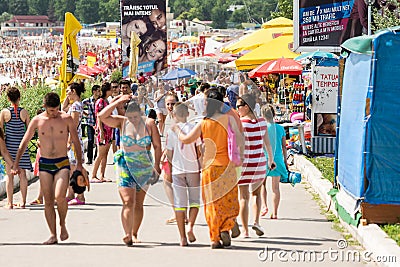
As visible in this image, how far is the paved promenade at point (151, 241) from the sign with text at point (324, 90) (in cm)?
626

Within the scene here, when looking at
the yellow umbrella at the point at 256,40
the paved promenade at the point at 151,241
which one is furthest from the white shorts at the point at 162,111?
the yellow umbrella at the point at 256,40

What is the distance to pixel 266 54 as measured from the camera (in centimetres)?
2681

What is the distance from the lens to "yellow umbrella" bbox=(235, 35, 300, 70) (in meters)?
26.6

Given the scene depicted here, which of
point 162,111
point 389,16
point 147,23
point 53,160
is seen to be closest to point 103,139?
point 162,111

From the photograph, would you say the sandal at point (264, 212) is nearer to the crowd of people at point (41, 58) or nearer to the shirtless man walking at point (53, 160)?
the shirtless man walking at point (53, 160)

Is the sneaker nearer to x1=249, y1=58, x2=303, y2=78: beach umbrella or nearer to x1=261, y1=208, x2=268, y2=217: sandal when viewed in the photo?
x1=261, y1=208, x2=268, y2=217: sandal

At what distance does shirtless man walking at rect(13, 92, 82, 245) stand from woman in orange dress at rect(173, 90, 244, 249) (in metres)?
1.35

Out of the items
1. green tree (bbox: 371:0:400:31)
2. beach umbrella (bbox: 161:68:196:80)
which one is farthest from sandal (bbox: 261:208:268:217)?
green tree (bbox: 371:0:400:31)

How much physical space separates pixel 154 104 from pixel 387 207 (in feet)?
9.34

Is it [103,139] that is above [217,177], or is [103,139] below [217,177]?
below

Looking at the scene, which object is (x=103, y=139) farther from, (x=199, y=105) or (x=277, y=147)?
(x=199, y=105)

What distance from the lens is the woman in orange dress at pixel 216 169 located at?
9.07 meters

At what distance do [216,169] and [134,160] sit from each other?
86 cm

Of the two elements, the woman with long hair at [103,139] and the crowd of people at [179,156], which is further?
the woman with long hair at [103,139]
